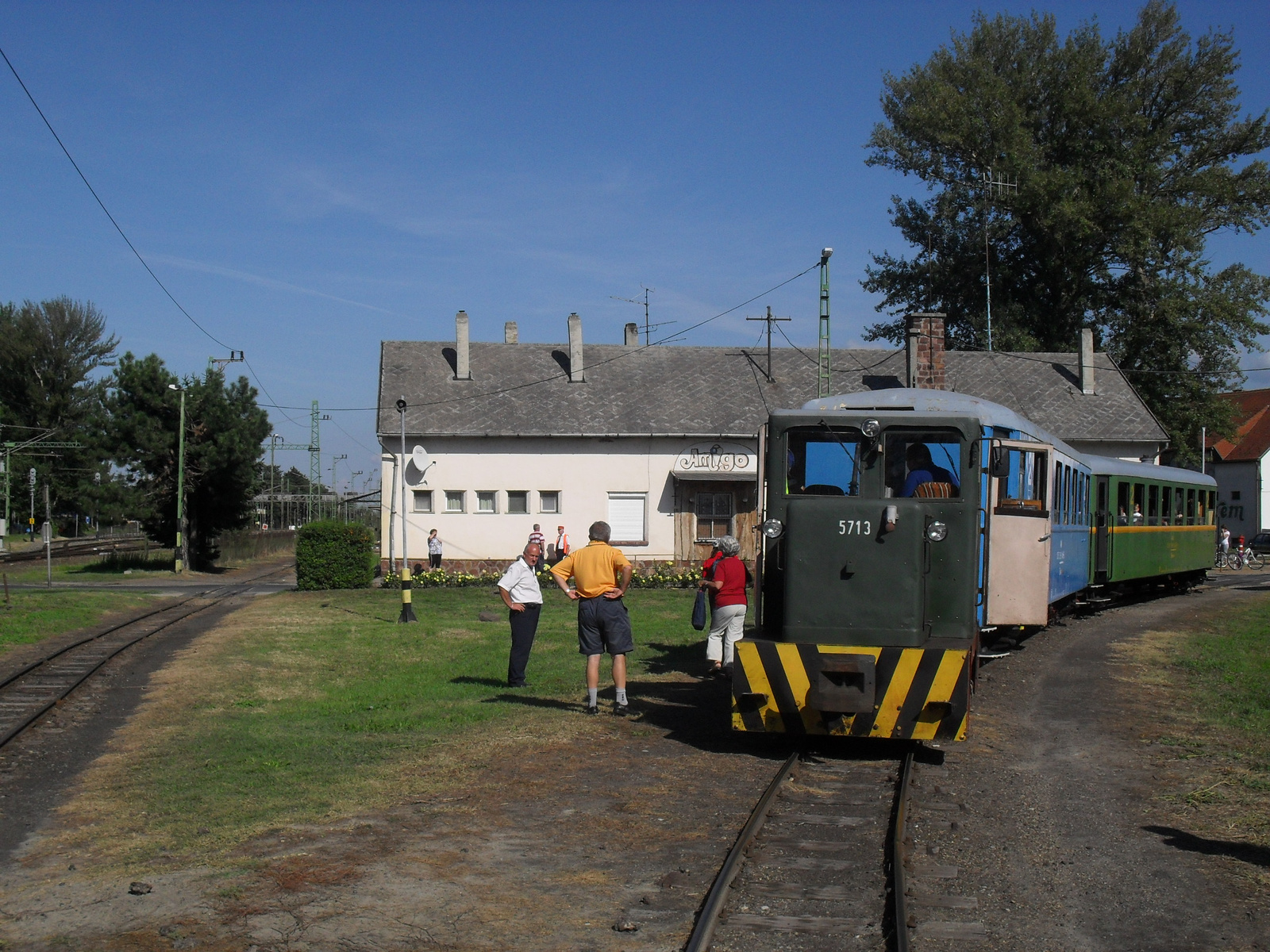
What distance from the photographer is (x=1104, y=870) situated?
6.38 metres

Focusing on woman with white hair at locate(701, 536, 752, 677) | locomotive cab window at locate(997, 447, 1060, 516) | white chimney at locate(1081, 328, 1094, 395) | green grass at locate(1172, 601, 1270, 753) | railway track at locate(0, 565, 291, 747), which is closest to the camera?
green grass at locate(1172, 601, 1270, 753)

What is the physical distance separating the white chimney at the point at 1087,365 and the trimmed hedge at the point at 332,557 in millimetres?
23869

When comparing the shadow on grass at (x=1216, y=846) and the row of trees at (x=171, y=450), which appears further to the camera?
the row of trees at (x=171, y=450)

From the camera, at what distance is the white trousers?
1222 cm

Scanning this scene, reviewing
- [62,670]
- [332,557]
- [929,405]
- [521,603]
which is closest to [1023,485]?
[929,405]

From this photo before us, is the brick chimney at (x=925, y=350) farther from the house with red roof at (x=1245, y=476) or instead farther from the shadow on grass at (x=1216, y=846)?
the house with red roof at (x=1245, y=476)

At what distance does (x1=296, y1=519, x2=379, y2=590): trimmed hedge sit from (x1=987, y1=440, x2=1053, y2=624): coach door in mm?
20875

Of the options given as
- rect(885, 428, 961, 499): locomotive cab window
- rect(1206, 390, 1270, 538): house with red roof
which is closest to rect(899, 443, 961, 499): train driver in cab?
rect(885, 428, 961, 499): locomotive cab window

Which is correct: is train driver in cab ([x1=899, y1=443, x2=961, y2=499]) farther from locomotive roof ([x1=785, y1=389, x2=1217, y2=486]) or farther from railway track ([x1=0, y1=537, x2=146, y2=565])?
railway track ([x1=0, y1=537, x2=146, y2=565])

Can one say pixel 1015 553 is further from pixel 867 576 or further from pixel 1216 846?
pixel 1216 846

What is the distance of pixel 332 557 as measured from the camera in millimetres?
29531

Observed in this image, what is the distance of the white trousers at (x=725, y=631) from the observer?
40.1ft

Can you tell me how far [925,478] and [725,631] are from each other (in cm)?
352

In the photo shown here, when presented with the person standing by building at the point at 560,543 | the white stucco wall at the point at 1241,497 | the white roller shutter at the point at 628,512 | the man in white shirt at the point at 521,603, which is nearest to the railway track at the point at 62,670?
the man in white shirt at the point at 521,603
